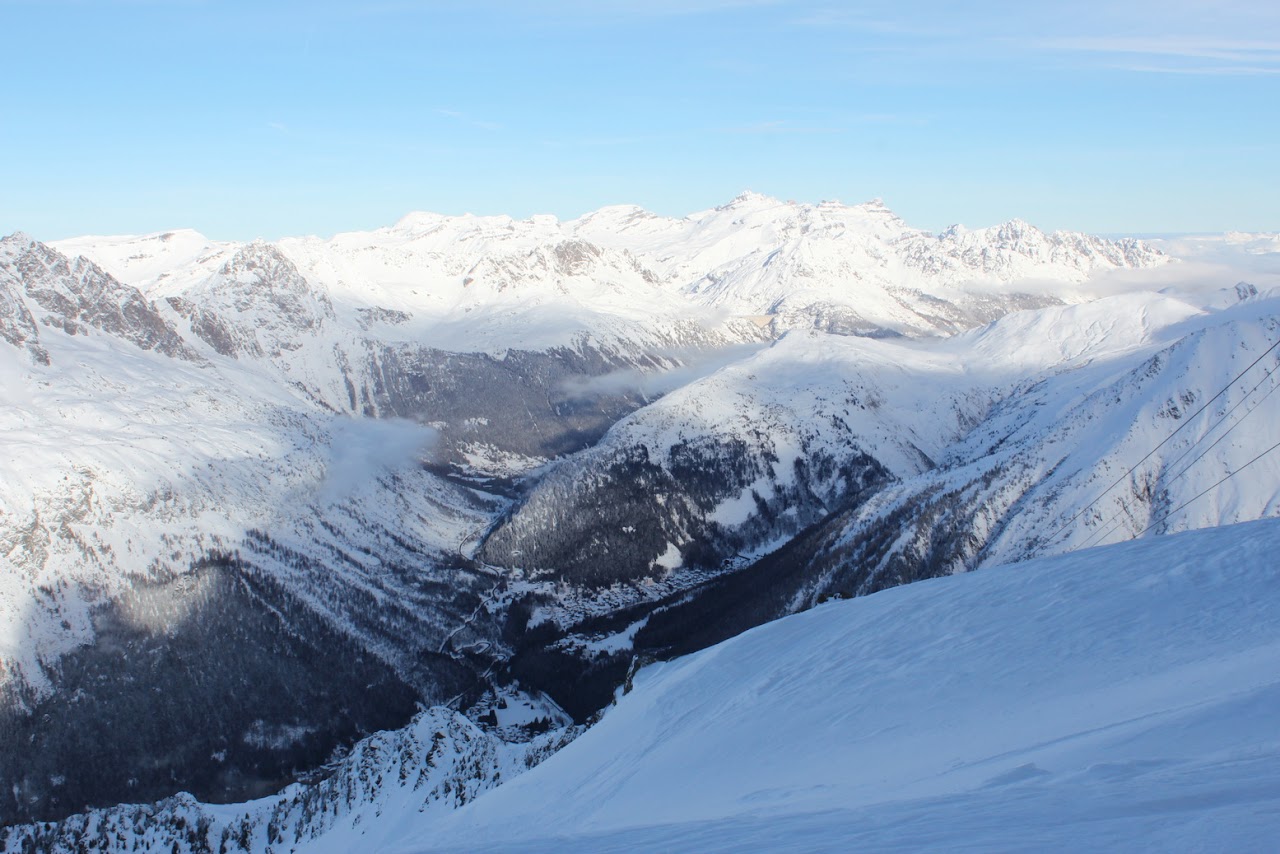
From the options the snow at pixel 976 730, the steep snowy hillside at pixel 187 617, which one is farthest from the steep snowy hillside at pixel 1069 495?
the snow at pixel 976 730

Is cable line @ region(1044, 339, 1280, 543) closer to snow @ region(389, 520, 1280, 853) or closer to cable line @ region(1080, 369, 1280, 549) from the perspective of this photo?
cable line @ region(1080, 369, 1280, 549)

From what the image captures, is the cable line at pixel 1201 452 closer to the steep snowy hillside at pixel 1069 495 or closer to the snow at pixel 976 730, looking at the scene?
the steep snowy hillside at pixel 1069 495

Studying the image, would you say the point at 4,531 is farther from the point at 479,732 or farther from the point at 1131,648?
the point at 1131,648

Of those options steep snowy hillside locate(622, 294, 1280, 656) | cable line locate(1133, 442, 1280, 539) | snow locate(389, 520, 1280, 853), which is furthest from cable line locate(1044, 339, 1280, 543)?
snow locate(389, 520, 1280, 853)

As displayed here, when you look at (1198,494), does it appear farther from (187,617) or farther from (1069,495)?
(187,617)

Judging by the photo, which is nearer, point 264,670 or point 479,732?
point 479,732

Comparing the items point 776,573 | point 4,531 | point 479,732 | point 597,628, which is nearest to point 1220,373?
point 776,573

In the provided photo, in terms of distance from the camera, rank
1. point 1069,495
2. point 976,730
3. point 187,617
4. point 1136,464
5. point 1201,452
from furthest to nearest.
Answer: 1. point 1201,452
2. point 1136,464
3. point 1069,495
4. point 187,617
5. point 976,730

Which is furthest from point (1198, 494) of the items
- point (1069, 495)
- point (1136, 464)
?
point (1069, 495)
